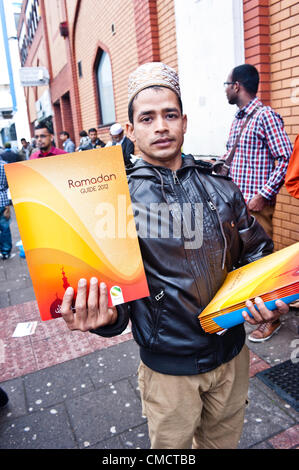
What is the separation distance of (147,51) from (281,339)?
18.4 feet

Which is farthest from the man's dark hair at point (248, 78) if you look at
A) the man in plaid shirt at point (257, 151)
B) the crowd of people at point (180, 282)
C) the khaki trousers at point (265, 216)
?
the crowd of people at point (180, 282)

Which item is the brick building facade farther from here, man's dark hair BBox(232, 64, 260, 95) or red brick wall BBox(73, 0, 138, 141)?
man's dark hair BBox(232, 64, 260, 95)

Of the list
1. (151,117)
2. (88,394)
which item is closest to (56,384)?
(88,394)

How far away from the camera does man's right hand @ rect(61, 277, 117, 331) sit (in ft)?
3.71

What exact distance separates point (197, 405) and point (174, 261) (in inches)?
25.5

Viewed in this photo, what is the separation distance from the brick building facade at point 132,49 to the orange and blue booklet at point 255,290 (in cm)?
313

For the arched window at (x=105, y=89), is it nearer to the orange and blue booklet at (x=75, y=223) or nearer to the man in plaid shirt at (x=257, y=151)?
the man in plaid shirt at (x=257, y=151)

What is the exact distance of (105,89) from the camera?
10.5 meters

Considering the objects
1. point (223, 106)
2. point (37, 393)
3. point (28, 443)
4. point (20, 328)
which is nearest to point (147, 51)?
point (223, 106)

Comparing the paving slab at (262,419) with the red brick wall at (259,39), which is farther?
the red brick wall at (259,39)

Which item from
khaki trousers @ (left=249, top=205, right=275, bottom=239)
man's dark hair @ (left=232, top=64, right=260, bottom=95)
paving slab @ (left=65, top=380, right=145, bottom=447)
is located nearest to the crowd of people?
paving slab @ (left=65, top=380, right=145, bottom=447)

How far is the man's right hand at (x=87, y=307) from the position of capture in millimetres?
1131

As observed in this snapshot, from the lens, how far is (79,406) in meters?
2.87

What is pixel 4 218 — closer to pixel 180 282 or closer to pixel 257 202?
pixel 257 202
